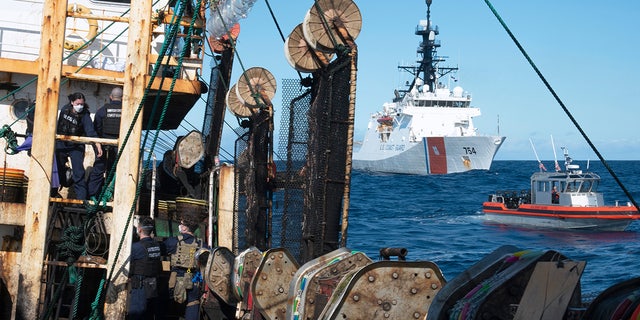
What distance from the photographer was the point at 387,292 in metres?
4.73

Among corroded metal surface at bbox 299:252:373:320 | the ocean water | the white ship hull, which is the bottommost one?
the ocean water

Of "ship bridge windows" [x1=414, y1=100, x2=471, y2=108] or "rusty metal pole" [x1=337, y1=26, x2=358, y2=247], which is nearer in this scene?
"rusty metal pole" [x1=337, y1=26, x2=358, y2=247]

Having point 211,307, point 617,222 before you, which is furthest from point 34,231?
point 617,222

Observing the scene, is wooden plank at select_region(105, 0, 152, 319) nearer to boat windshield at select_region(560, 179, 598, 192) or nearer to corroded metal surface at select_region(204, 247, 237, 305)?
corroded metal surface at select_region(204, 247, 237, 305)

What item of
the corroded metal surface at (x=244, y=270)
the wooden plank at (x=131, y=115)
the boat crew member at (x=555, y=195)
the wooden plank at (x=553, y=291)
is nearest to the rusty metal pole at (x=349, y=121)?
the corroded metal surface at (x=244, y=270)

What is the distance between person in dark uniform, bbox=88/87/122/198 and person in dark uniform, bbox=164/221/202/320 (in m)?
1.33

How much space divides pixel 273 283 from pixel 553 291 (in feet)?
10.9

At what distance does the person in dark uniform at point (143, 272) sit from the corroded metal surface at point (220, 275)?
2.51 feet

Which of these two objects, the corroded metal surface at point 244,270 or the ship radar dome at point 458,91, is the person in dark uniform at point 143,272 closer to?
the corroded metal surface at point 244,270

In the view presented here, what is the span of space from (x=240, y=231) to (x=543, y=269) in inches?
298

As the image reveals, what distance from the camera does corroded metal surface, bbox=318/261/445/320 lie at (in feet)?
15.2

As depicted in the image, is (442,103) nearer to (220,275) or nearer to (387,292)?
(220,275)

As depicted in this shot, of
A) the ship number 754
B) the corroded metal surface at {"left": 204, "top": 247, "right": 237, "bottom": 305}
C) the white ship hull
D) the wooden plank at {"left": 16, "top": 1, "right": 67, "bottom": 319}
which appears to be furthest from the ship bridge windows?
the wooden plank at {"left": 16, "top": 1, "right": 67, "bottom": 319}

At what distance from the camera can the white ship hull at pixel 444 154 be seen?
86.8 metres
